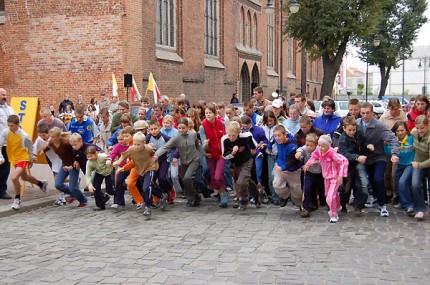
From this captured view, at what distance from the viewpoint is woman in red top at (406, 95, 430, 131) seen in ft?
32.7

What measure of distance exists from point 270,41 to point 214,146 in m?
35.9

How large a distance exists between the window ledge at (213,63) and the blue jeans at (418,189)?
871 inches

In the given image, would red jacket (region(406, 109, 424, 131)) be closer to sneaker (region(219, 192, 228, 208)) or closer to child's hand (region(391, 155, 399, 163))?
child's hand (region(391, 155, 399, 163))

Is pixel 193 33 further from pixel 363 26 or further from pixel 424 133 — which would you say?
pixel 424 133

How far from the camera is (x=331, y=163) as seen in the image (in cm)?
895

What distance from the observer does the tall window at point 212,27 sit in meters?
31.8

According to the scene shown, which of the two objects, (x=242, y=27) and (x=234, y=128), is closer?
(x=234, y=128)

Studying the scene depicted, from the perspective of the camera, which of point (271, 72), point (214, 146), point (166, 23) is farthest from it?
point (271, 72)

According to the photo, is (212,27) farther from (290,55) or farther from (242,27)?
(290,55)

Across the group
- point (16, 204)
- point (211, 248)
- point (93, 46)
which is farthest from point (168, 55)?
point (211, 248)

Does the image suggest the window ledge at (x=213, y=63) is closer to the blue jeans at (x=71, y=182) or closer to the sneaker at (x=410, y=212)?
the blue jeans at (x=71, y=182)

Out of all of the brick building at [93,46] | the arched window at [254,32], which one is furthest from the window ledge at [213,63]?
the arched window at [254,32]

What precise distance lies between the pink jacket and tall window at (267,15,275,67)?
3632cm

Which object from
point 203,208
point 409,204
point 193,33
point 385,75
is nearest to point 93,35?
point 193,33
